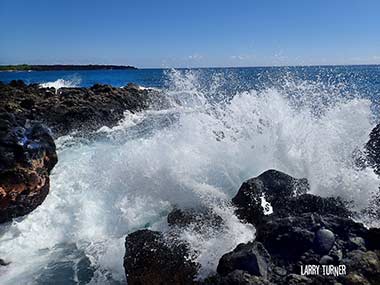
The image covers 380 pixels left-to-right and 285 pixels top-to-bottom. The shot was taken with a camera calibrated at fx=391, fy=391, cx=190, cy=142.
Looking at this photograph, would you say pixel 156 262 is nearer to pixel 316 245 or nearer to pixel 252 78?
pixel 316 245

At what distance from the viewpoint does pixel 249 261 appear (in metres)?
4.22

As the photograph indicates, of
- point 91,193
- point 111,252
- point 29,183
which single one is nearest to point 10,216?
point 29,183

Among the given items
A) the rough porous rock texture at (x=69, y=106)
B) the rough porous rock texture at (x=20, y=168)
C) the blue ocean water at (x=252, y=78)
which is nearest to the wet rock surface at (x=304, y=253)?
the rough porous rock texture at (x=20, y=168)

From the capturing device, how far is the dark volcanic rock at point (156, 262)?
15.7ft

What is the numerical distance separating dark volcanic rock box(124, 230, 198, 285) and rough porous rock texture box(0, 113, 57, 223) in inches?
130

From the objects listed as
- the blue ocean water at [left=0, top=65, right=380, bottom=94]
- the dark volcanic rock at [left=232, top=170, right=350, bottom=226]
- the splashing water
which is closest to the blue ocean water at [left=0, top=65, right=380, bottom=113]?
the blue ocean water at [left=0, top=65, right=380, bottom=94]

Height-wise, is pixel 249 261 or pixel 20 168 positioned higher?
pixel 249 261

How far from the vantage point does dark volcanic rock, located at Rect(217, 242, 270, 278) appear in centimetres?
418

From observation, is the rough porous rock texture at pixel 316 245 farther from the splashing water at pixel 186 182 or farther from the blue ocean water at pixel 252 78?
the blue ocean water at pixel 252 78

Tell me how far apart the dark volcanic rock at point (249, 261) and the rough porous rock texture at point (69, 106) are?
439 inches

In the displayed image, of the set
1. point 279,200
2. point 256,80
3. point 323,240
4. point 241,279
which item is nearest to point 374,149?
point 279,200

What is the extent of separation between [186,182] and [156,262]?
2.43 meters

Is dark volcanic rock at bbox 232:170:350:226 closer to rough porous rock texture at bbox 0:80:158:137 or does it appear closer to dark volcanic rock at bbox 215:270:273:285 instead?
dark volcanic rock at bbox 215:270:273:285

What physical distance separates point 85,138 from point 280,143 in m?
9.11
